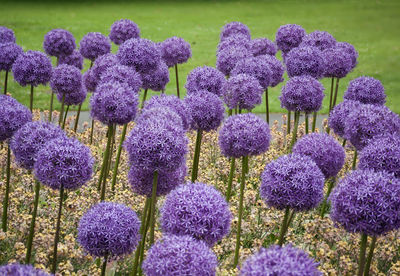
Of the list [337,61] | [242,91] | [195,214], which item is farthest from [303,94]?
→ [195,214]

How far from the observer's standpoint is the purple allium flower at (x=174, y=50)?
838 cm

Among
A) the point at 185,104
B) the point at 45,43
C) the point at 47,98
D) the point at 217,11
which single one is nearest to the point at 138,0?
the point at 217,11

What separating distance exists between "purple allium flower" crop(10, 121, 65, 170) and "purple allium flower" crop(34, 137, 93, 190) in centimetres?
29

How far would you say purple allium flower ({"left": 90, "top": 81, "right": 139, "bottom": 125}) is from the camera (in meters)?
4.69

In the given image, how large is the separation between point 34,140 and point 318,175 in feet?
8.44

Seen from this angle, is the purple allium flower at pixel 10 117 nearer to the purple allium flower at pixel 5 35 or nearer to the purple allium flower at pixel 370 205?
the purple allium flower at pixel 370 205

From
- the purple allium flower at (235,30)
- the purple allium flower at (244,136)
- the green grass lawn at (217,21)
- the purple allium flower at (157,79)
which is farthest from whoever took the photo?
the green grass lawn at (217,21)

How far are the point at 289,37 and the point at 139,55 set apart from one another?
353 centimetres

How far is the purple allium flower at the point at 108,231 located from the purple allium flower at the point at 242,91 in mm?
2607

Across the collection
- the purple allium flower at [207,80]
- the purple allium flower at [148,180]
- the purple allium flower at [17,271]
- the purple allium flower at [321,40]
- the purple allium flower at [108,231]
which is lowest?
the purple allium flower at [108,231]

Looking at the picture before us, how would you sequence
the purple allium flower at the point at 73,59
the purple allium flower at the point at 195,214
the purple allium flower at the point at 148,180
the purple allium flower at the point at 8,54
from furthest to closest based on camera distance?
the purple allium flower at the point at 73,59 → the purple allium flower at the point at 8,54 → the purple allium flower at the point at 148,180 → the purple allium flower at the point at 195,214

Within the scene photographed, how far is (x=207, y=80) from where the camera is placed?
6.46 m

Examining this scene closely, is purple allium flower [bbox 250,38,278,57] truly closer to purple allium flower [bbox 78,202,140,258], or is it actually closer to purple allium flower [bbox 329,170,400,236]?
purple allium flower [bbox 329,170,400,236]

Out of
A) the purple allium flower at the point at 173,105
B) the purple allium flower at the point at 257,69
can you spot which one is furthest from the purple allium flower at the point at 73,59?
the purple allium flower at the point at 173,105
